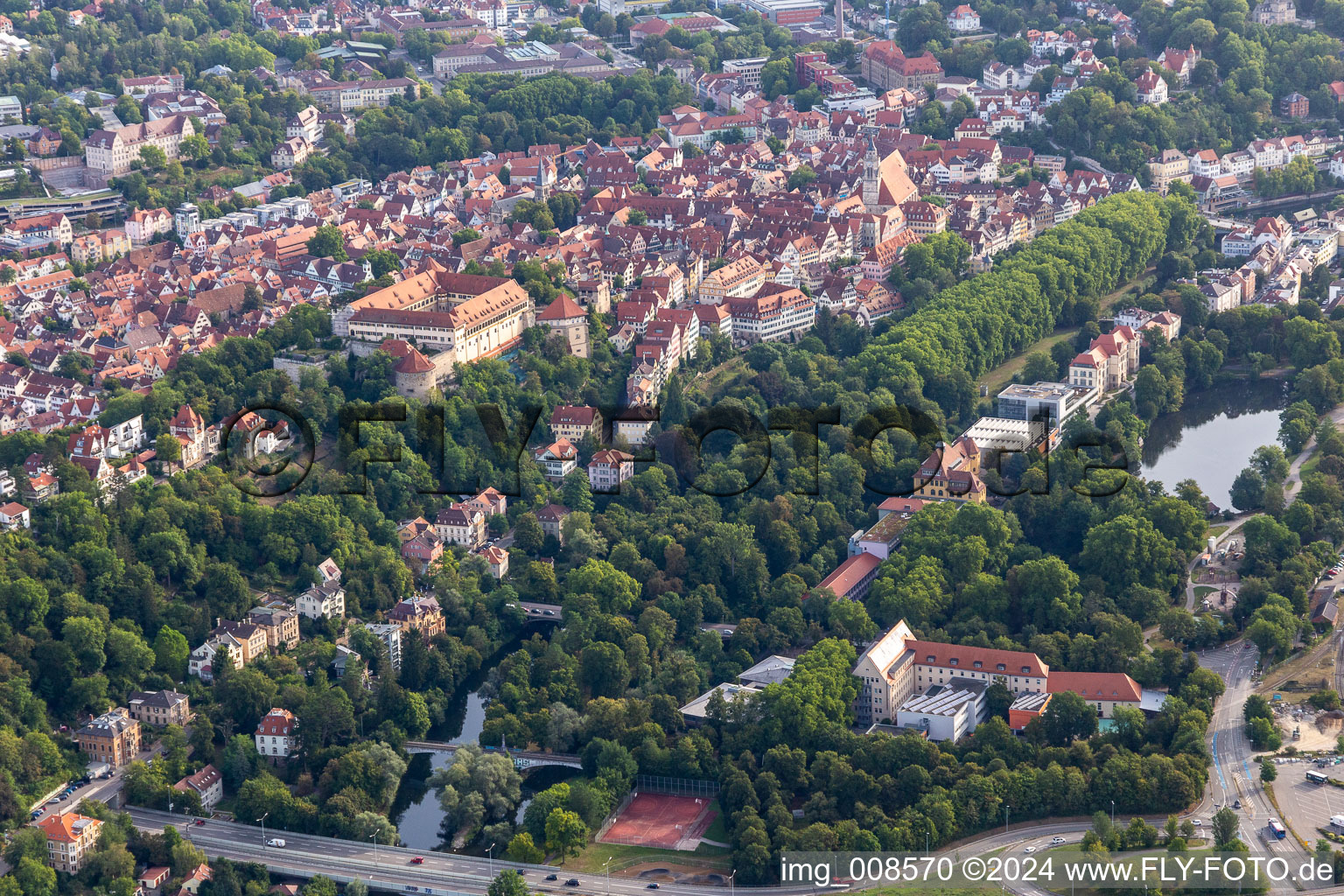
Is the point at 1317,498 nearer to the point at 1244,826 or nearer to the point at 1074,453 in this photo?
the point at 1074,453

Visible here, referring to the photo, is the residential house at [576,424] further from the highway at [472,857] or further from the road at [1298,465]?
the highway at [472,857]

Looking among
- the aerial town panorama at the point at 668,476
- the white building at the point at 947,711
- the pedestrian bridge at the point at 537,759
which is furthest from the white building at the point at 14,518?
the white building at the point at 947,711

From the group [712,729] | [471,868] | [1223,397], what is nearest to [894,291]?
[1223,397]

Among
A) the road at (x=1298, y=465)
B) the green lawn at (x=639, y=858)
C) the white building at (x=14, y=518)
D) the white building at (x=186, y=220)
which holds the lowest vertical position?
the white building at (x=186, y=220)

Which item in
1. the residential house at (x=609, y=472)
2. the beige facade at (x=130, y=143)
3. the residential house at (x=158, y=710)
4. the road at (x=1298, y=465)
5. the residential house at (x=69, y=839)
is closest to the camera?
the residential house at (x=69, y=839)

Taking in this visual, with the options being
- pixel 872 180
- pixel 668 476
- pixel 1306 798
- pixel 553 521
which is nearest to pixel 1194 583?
pixel 1306 798

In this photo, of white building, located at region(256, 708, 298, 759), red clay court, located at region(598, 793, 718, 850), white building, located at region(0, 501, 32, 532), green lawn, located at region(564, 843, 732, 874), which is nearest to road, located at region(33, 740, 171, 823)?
white building, located at region(256, 708, 298, 759)

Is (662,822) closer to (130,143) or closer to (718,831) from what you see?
(718,831)
